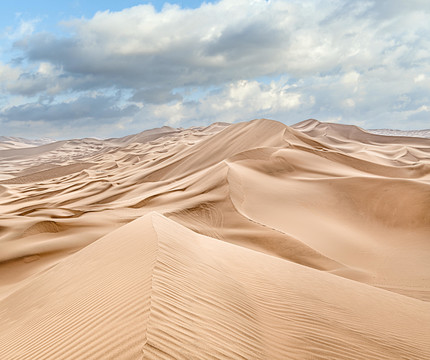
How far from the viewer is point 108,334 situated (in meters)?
2.54

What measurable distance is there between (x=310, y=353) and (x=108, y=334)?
1605mm

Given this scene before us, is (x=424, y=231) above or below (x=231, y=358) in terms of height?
below

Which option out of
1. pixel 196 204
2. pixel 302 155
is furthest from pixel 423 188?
pixel 196 204

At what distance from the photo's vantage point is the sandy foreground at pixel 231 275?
9.12ft

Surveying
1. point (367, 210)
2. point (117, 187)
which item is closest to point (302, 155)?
point (367, 210)

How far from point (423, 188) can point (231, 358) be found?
11.5 meters

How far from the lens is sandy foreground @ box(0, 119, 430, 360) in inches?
109

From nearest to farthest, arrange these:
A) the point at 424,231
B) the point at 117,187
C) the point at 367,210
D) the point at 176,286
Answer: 1. the point at 176,286
2. the point at 424,231
3. the point at 367,210
4. the point at 117,187

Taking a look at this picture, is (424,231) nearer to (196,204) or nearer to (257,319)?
(196,204)

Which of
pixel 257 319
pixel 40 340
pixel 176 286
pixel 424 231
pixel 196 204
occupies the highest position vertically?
pixel 176 286

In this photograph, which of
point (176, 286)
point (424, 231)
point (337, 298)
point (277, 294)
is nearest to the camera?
point (176, 286)

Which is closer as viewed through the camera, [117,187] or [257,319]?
[257,319]

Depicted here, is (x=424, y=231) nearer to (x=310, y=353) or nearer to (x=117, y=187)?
(x=310, y=353)

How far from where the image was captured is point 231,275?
14.7 feet
